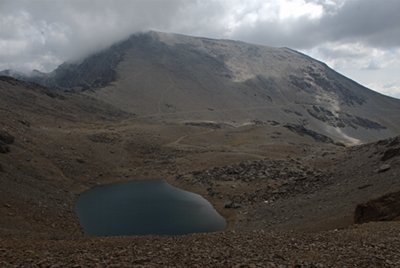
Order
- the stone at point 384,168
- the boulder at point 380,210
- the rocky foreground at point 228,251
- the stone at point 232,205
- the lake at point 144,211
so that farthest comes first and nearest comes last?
the stone at point 232,205, the lake at point 144,211, the stone at point 384,168, the boulder at point 380,210, the rocky foreground at point 228,251

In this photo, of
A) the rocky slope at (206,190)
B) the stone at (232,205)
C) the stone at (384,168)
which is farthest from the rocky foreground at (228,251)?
the stone at (232,205)

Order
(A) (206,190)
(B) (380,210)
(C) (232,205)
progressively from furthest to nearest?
(A) (206,190) → (C) (232,205) → (B) (380,210)

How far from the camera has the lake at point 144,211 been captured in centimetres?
4794

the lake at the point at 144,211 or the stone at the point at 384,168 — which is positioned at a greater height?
the stone at the point at 384,168

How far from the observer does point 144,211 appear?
182ft

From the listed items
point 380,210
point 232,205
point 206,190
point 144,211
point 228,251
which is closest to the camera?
point 228,251

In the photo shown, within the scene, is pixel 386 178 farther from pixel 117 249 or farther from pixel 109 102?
pixel 109 102

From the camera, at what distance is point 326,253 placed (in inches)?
864

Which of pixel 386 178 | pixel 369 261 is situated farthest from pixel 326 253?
pixel 386 178

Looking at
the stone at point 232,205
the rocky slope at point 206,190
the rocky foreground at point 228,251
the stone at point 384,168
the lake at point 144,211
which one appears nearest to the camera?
the rocky foreground at point 228,251

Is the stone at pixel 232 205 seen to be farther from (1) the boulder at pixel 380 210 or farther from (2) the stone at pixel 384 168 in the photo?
(1) the boulder at pixel 380 210

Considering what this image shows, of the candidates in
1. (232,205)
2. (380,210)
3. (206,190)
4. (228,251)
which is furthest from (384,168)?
(228,251)

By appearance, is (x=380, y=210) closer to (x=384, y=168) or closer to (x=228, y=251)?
(x=228, y=251)

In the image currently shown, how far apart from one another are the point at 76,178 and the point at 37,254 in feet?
164
